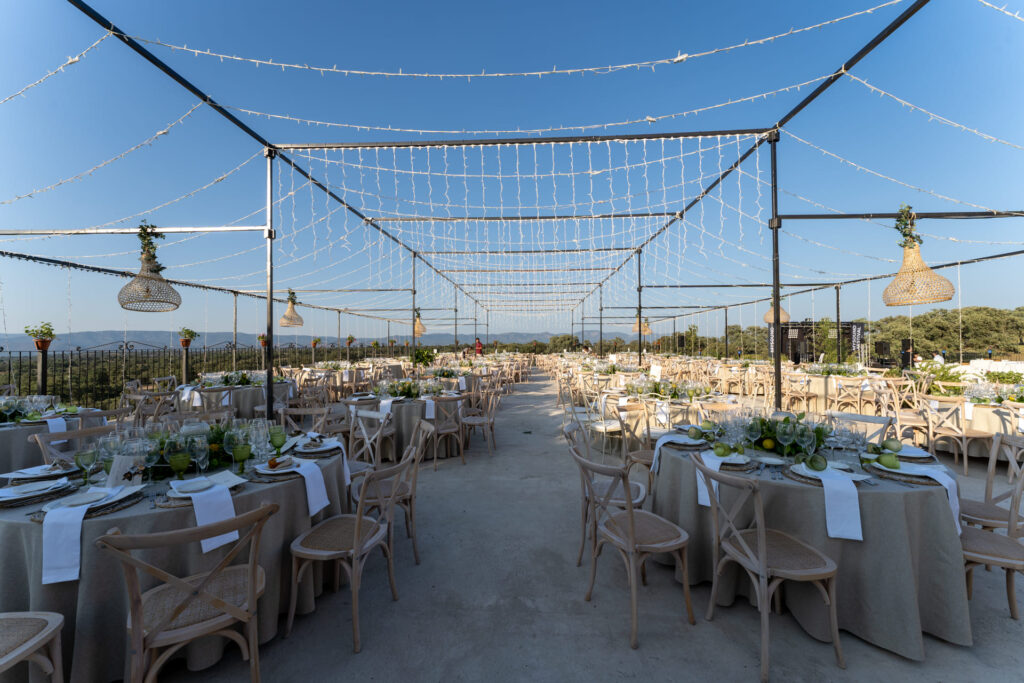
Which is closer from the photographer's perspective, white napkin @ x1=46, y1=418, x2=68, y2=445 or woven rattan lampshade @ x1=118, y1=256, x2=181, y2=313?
woven rattan lampshade @ x1=118, y1=256, x2=181, y2=313

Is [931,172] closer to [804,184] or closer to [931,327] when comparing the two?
[804,184]

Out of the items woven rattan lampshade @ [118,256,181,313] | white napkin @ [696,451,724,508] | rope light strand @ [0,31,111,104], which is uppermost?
rope light strand @ [0,31,111,104]

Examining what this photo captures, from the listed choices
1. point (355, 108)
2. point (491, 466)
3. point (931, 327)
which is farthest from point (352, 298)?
point (931, 327)

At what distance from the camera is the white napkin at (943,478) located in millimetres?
2148

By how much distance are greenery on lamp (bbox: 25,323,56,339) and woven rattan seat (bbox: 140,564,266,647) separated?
25.1 feet

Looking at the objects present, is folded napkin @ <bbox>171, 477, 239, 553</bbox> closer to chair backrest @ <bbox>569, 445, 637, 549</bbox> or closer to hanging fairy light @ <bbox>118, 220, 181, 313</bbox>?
chair backrest @ <bbox>569, 445, 637, 549</bbox>

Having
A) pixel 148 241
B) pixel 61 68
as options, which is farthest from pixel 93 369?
pixel 61 68

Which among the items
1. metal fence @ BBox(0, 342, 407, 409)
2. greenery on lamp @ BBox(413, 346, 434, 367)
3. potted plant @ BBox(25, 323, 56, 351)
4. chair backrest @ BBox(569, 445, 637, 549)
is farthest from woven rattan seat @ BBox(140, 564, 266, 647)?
greenery on lamp @ BBox(413, 346, 434, 367)

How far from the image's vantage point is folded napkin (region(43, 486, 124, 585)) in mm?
1649

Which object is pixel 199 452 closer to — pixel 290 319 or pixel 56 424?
pixel 56 424

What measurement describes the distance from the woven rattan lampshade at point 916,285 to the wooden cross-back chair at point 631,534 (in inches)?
162

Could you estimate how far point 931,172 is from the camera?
662 cm

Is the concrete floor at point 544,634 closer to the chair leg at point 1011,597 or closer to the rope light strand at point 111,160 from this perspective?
the chair leg at point 1011,597

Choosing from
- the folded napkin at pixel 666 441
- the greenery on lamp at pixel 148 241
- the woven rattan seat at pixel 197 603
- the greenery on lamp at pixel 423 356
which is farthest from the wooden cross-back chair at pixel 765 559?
the greenery on lamp at pixel 423 356
